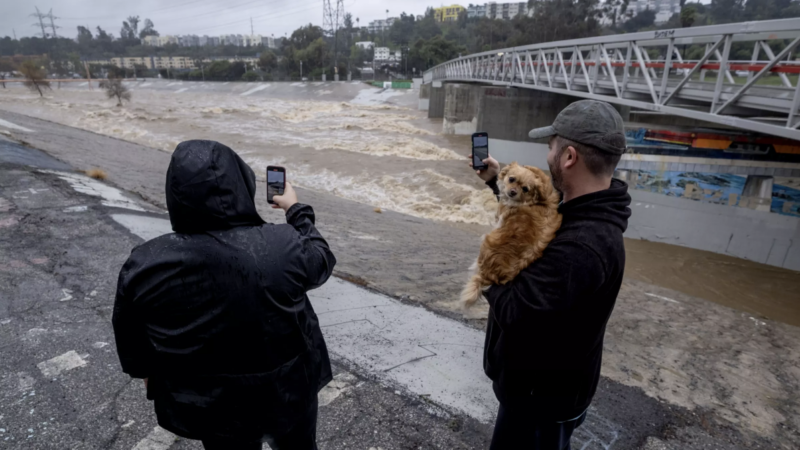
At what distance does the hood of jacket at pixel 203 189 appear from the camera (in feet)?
5.39

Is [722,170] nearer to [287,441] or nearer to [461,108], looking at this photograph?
[287,441]

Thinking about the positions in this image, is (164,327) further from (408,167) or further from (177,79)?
(177,79)

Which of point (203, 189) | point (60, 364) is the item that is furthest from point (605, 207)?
point (60, 364)

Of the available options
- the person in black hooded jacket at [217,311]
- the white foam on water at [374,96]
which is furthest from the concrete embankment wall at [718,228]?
the white foam on water at [374,96]

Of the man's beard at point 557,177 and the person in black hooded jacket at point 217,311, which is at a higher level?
the man's beard at point 557,177

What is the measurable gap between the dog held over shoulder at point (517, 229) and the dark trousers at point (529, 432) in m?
0.55

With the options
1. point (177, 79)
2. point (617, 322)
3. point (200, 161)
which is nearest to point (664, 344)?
point (617, 322)

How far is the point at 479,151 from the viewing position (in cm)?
275

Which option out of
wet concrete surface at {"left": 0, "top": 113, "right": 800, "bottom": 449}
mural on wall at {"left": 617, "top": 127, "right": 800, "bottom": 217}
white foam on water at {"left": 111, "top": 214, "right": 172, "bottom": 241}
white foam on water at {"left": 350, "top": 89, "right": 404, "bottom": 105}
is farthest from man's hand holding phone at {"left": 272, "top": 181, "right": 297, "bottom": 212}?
white foam on water at {"left": 350, "top": 89, "right": 404, "bottom": 105}

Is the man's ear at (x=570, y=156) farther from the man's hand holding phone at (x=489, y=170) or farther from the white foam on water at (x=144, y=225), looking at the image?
the white foam on water at (x=144, y=225)

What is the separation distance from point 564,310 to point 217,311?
1.33 metres

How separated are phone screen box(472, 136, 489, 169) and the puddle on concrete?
1064 centimetres

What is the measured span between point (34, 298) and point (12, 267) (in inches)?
38.8

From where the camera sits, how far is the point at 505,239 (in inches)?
71.8
